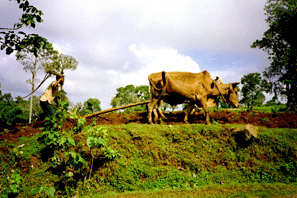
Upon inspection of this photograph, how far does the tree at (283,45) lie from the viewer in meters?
18.3

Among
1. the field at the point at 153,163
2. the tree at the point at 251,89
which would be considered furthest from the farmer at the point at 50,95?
Answer: the tree at the point at 251,89

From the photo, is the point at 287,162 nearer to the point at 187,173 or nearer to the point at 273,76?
the point at 187,173

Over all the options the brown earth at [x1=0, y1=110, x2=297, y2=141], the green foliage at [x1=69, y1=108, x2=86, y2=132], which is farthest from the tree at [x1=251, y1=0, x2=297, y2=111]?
the green foliage at [x1=69, y1=108, x2=86, y2=132]

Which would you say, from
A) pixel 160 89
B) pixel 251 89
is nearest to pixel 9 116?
pixel 160 89

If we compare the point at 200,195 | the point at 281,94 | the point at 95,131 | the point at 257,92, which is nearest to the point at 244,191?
the point at 200,195

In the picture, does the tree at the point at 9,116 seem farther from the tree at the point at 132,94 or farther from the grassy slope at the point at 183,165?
the tree at the point at 132,94

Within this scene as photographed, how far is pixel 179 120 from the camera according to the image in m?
9.70

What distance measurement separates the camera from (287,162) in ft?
22.1

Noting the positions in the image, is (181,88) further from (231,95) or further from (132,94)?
(132,94)

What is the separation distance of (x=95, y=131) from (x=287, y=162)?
256 inches

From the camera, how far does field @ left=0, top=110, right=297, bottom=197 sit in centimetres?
569

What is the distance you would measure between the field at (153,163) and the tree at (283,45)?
541 inches

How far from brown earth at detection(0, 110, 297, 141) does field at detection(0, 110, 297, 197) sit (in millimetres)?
536

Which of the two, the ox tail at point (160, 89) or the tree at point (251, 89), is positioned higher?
the tree at point (251, 89)
